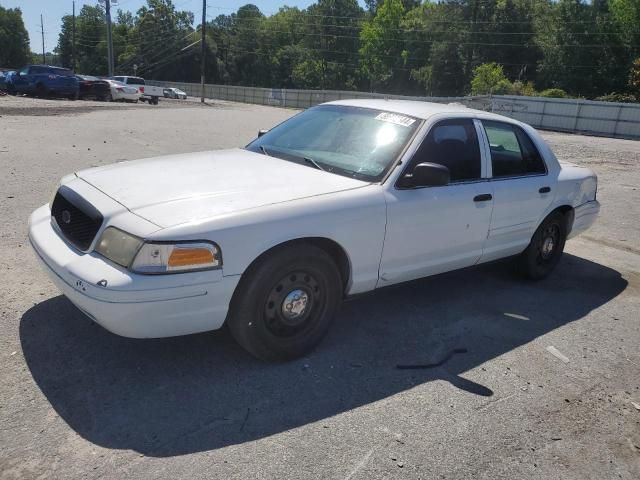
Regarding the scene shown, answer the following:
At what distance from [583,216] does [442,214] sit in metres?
2.50

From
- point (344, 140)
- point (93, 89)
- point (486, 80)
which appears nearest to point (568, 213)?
point (344, 140)

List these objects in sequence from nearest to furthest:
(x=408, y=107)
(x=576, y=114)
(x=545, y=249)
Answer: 1. (x=408, y=107)
2. (x=545, y=249)
3. (x=576, y=114)

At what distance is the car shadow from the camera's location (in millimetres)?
2943

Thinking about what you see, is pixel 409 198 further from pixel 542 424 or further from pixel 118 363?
pixel 118 363

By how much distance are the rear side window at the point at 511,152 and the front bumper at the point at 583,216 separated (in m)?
0.82

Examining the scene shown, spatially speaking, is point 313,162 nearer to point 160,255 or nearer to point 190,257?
point 190,257

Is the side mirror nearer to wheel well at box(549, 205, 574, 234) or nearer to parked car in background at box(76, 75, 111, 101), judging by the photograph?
wheel well at box(549, 205, 574, 234)

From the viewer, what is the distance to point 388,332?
13.9ft

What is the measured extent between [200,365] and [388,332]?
1435 mm

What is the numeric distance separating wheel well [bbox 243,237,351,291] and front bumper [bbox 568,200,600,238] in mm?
3142

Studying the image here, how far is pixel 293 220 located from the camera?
3.40 m

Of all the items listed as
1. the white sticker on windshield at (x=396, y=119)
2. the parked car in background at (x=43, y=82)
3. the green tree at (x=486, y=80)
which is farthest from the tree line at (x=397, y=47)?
the white sticker on windshield at (x=396, y=119)

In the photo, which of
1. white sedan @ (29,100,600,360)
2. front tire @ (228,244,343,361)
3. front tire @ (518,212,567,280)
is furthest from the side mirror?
front tire @ (518,212,567,280)

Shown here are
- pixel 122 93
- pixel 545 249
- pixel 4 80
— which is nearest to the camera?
pixel 545 249
